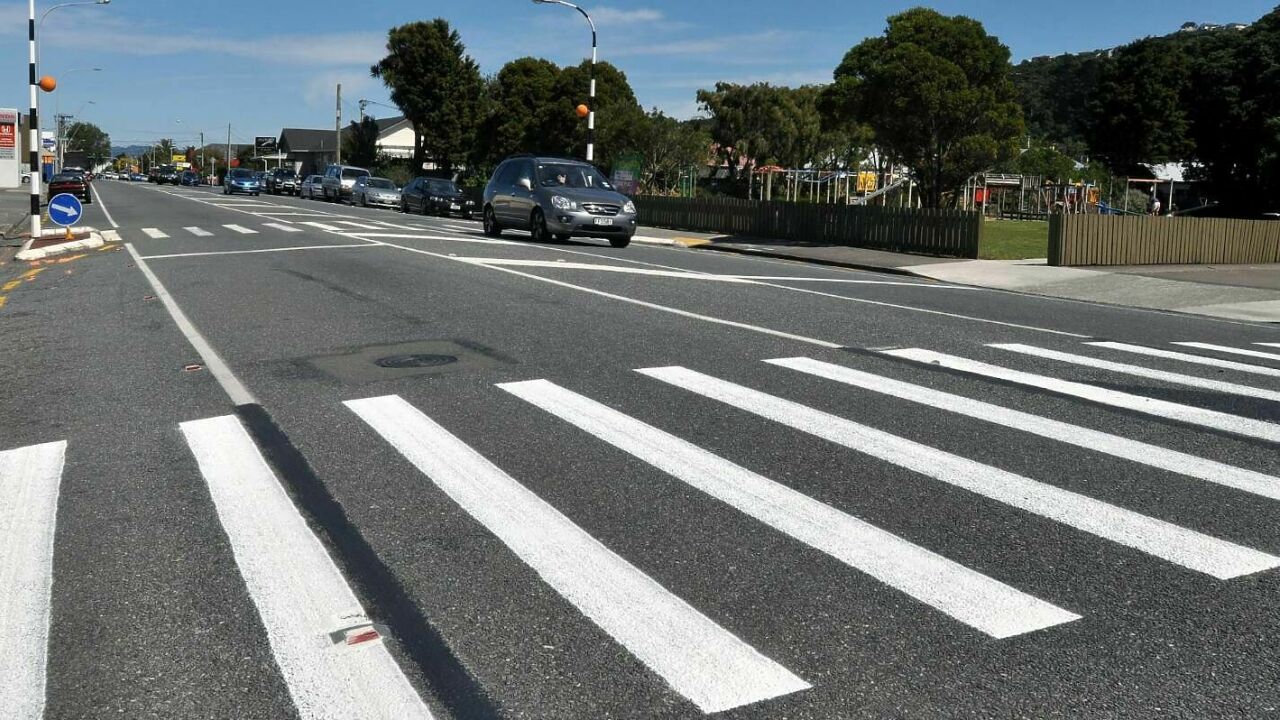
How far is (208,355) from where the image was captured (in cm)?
891

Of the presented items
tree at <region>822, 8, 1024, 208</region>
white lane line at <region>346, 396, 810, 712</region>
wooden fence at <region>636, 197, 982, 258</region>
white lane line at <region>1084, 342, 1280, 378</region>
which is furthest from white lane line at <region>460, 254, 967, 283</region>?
white lane line at <region>346, 396, 810, 712</region>

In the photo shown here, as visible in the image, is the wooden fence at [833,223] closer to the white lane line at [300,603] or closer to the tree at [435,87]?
the white lane line at [300,603]

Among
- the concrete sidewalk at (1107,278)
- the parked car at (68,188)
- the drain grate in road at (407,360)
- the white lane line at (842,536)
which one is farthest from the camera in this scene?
the parked car at (68,188)

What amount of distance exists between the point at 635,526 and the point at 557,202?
58.9 ft

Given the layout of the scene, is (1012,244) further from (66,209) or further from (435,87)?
(435,87)

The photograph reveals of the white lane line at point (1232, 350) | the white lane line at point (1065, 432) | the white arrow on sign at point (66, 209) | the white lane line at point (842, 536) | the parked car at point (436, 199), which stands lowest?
the white lane line at point (842, 536)

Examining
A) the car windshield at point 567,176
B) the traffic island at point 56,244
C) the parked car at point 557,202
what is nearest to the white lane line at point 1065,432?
the parked car at point 557,202

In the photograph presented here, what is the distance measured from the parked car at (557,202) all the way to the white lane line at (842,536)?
1573 centimetres

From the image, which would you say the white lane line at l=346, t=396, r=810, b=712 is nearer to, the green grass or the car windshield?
the car windshield

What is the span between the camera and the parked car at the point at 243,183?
65000 millimetres

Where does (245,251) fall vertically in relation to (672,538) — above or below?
above

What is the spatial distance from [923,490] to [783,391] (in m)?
2.30

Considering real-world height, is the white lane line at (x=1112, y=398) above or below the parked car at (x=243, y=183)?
below

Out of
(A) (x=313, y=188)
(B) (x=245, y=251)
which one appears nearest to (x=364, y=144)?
(A) (x=313, y=188)
